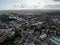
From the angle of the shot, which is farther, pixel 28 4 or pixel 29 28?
pixel 28 4

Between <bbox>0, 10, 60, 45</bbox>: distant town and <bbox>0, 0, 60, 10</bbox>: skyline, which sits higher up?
<bbox>0, 0, 60, 10</bbox>: skyline

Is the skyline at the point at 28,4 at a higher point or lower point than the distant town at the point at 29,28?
higher

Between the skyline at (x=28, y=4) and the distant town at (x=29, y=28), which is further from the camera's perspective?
the skyline at (x=28, y=4)

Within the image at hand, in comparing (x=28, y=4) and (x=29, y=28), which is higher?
(x=28, y=4)

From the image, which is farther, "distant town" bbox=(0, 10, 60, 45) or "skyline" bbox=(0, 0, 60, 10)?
"skyline" bbox=(0, 0, 60, 10)
